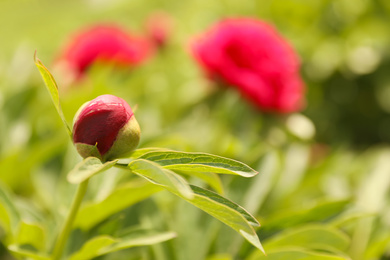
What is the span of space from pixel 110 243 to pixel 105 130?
12cm

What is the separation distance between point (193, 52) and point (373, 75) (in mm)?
868

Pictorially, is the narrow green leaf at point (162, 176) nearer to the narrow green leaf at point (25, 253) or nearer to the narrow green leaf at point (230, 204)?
the narrow green leaf at point (230, 204)

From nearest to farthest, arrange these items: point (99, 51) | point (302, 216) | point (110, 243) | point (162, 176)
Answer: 1. point (162, 176)
2. point (110, 243)
3. point (302, 216)
4. point (99, 51)

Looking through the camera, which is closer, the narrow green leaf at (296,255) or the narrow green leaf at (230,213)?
the narrow green leaf at (230,213)

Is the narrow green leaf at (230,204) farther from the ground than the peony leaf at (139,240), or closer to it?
farther from the ground

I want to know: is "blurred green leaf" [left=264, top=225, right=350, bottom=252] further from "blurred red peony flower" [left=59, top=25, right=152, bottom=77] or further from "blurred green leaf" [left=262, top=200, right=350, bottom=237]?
"blurred red peony flower" [left=59, top=25, right=152, bottom=77]

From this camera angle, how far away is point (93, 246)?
0.44 m

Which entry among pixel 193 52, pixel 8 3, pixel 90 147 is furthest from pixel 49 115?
pixel 8 3

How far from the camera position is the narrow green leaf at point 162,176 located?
31 centimetres

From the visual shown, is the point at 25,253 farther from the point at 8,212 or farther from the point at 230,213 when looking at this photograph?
the point at 230,213

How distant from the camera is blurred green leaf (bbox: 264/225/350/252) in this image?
52 cm

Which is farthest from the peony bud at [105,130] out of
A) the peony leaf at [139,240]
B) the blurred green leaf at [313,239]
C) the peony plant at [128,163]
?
the blurred green leaf at [313,239]

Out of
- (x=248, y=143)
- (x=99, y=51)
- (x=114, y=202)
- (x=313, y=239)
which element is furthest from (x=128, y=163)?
(x=99, y=51)

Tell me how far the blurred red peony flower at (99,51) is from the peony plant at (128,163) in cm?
61
